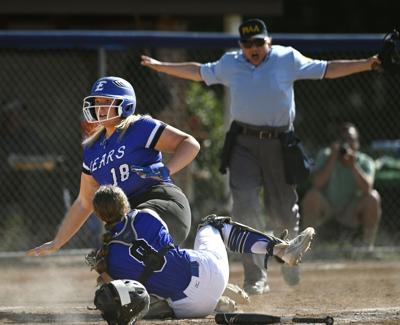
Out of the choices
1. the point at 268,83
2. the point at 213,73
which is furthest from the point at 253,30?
the point at 213,73

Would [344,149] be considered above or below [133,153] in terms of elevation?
below

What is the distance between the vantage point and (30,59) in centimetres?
1168

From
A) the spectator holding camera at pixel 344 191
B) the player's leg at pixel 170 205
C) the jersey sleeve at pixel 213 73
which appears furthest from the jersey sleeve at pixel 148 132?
the spectator holding camera at pixel 344 191

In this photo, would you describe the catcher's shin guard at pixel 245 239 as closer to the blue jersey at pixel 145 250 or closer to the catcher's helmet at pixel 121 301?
the blue jersey at pixel 145 250

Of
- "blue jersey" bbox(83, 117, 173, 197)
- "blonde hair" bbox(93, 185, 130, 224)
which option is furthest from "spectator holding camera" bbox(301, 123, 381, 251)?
"blonde hair" bbox(93, 185, 130, 224)

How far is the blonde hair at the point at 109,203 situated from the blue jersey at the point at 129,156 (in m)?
0.72

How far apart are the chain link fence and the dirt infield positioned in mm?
716

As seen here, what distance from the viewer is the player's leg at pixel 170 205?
6.35 metres

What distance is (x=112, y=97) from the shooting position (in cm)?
651

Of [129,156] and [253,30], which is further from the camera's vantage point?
[253,30]

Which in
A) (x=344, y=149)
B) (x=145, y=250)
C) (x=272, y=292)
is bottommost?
(x=272, y=292)

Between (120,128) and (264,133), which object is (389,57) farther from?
(120,128)

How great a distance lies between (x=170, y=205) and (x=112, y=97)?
0.81 metres

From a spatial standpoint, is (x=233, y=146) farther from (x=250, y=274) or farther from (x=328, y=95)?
(x=328, y=95)
